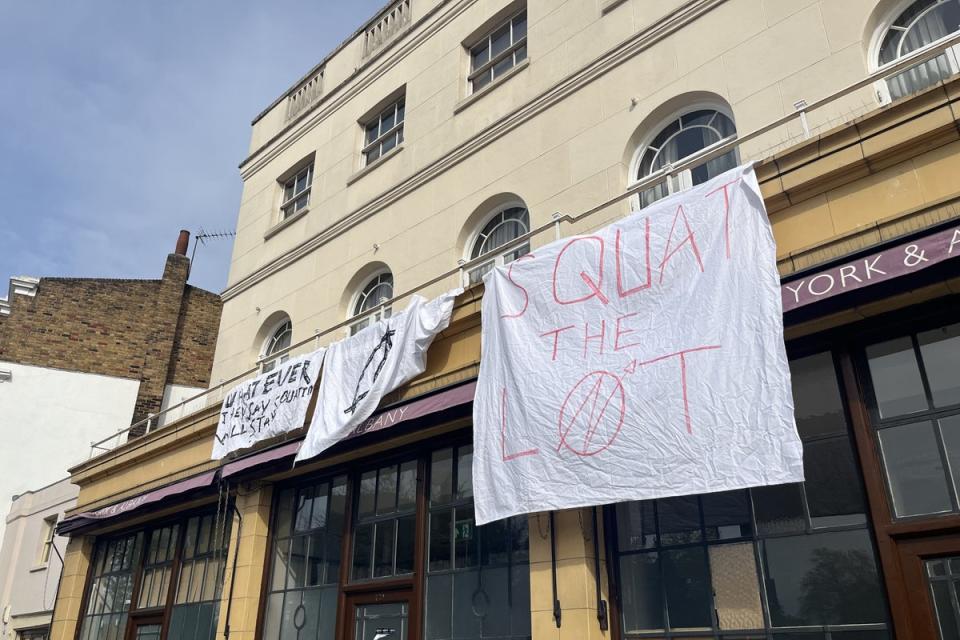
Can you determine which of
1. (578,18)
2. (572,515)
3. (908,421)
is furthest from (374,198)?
(908,421)

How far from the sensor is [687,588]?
696cm

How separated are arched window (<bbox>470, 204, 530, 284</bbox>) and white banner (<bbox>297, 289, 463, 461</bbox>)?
1.25m

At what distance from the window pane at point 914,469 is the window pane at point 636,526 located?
2129mm

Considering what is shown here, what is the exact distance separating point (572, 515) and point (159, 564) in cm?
934

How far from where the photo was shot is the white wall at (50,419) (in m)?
22.2

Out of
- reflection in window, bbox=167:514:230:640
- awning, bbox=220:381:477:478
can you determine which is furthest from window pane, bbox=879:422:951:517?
reflection in window, bbox=167:514:230:640

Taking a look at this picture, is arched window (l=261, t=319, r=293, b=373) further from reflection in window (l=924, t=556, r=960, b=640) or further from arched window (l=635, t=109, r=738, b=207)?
reflection in window (l=924, t=556, r=960, b=640)

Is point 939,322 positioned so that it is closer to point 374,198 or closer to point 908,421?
point 908,421

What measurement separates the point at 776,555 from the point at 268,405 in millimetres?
7324

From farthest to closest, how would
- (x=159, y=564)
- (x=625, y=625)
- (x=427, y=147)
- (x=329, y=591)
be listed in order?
(x=159, y=564) < (x=427, y=147) < (x=329, y=591) < (x=625, y=625)

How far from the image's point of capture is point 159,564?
13.9 meters

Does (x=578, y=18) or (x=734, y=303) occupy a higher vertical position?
(x=578, y=18)

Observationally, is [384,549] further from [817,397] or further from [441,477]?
[817,397]

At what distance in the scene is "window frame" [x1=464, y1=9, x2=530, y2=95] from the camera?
38.8 feet
